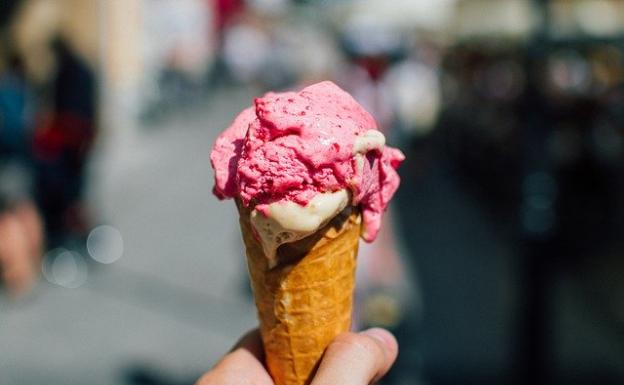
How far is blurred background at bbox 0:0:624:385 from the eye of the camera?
14.1 ft

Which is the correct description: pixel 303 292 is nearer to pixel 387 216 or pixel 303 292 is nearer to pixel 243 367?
pixel 243 367

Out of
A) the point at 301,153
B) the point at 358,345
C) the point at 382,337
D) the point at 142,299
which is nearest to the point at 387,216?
the point at 142,299

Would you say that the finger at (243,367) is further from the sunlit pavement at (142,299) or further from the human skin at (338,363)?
the sunlit pavement at (142,299)

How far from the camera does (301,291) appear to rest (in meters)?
1.49

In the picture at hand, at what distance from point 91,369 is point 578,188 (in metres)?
5.74

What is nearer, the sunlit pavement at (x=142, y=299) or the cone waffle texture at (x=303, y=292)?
the cone waffle texture at (x=303, y=292)

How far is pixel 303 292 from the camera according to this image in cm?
149

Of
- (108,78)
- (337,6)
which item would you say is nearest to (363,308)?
(108,78)

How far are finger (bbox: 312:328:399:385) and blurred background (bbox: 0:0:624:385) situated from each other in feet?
8.43

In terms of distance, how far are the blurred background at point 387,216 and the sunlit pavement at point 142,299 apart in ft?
0.07

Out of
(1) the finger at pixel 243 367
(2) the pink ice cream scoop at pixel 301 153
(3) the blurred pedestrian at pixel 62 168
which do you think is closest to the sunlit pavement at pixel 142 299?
(3) the blurred pedestrian at pixel 62 168

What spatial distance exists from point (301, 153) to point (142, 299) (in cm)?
429

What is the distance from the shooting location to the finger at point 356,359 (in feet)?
4.42

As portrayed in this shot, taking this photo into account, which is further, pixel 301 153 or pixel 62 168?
pixel 62 168
